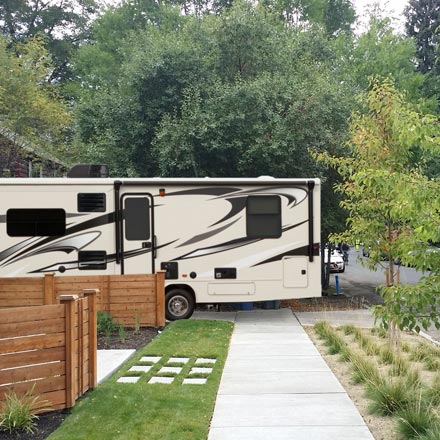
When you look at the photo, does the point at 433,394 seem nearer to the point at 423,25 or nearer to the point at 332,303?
the point at 332,303

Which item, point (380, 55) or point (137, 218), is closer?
point (137, 218)

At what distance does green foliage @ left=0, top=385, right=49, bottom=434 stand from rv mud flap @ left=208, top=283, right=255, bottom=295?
28.3ft

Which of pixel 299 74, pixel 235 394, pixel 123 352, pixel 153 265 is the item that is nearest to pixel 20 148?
pixel 299 74

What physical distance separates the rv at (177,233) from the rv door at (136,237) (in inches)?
0.9

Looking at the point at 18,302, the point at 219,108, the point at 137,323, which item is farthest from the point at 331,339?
the point at 219,108

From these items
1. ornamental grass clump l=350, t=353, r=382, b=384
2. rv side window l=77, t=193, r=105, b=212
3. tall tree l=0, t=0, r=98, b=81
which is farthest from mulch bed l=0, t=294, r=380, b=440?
tall tree l=0, t=0, r=98, b=81

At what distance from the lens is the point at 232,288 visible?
580 inches

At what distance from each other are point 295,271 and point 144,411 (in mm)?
8399

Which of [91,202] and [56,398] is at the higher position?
[91,202]

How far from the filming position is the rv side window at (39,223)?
1448 centimetres

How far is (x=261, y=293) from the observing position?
581 inches

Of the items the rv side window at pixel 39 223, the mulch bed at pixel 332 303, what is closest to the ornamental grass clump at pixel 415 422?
the rv side window at pixel 39 223

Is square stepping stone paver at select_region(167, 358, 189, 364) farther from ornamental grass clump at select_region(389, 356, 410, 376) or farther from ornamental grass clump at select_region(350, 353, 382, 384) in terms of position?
ornamental grass clump at select_region(389, 356, 410, 376)

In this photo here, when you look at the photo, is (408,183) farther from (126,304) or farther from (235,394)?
(126,304)
